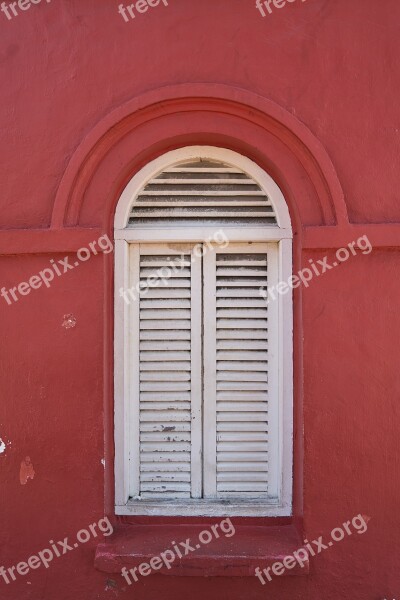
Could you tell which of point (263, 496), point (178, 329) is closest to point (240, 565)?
point (263, 496)

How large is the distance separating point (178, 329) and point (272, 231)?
0.85m

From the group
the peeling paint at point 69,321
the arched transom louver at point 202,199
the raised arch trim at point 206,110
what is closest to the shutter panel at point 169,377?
the arched transom louver at point 202,199

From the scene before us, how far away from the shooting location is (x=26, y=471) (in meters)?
3.25

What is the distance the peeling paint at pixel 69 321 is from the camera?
3.26 meters

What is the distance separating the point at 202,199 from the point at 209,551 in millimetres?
2144

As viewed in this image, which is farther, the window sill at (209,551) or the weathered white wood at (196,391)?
the weathered white wood at (196,391)

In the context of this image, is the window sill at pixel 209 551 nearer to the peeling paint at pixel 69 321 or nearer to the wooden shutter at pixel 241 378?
the wooden shutter at pixel 241 378

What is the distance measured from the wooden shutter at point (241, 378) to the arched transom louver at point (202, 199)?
0.21 m

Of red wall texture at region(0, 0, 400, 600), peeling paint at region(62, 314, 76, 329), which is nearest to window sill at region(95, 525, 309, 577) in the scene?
red wall texture at region(0, 0, 400, 600)

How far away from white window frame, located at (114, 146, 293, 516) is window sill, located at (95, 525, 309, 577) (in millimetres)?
125

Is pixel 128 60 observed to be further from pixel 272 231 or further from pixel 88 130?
pixel 272 231

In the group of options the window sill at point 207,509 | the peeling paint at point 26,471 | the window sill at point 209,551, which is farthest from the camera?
the window sill at point 207,509

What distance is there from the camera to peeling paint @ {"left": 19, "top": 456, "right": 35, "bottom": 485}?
325cm

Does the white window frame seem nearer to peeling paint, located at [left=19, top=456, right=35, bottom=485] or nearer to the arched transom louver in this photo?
the arched transom louver
